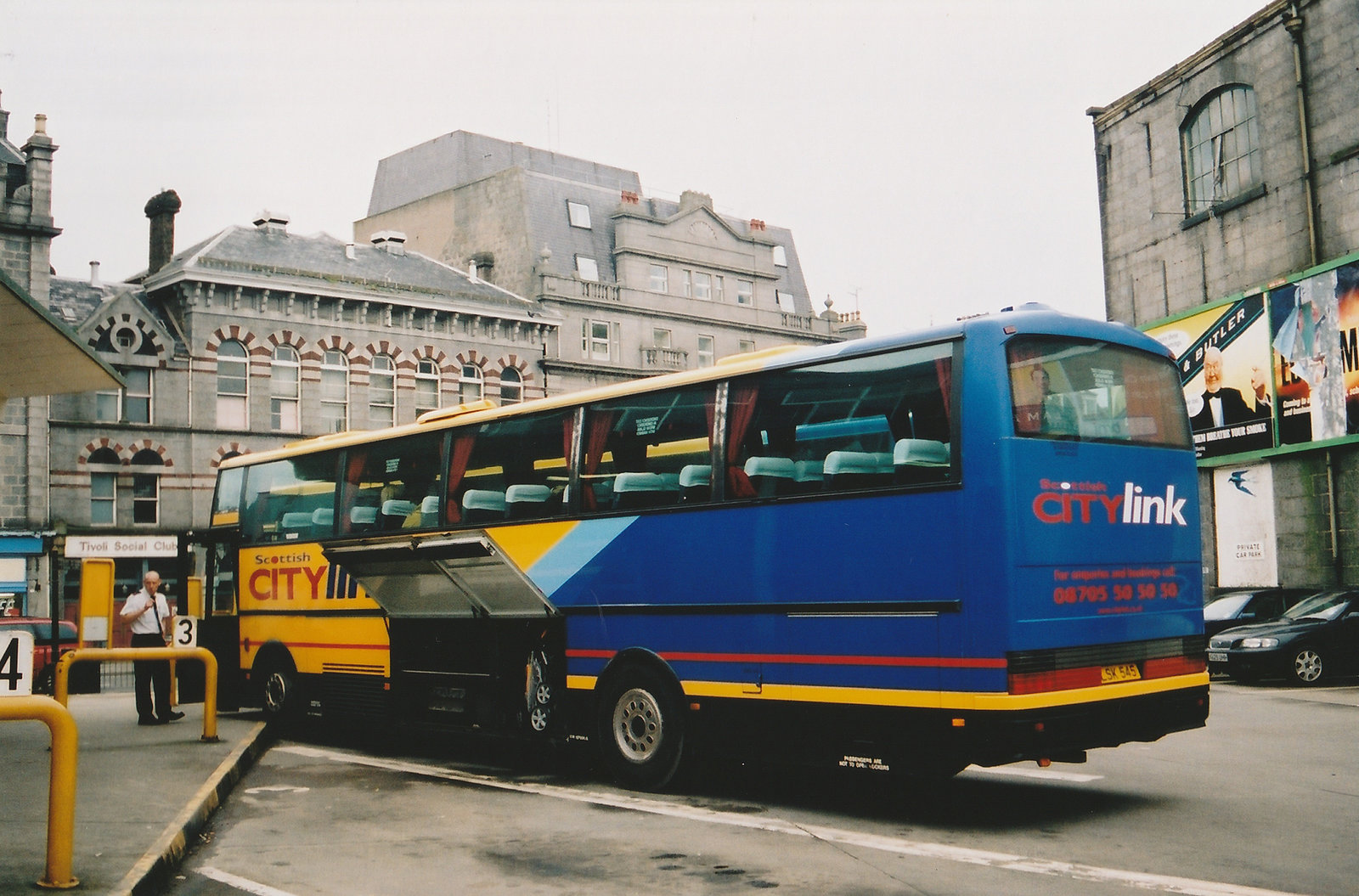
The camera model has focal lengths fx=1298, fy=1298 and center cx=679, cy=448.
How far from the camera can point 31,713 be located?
6.44 metres

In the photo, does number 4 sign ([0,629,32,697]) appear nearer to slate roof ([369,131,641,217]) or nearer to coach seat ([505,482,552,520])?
coach seat ([505,482,552,520])

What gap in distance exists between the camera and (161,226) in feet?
138

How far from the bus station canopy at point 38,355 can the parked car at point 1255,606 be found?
1867 centimetres

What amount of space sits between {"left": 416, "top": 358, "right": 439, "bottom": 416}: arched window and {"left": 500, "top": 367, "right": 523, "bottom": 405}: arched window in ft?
8.60

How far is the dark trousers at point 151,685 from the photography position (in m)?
15.7

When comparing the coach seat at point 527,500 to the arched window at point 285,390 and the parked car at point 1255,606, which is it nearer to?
the parked car at point 1255,606

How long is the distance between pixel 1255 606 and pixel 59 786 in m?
21.6

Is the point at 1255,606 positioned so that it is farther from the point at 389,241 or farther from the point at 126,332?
the point at 389,241

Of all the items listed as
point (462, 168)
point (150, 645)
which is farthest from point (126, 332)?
point (150, 645)

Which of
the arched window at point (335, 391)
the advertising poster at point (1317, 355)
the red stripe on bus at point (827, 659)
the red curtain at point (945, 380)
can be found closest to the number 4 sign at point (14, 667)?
the red stripe on bus at point (827, 659)

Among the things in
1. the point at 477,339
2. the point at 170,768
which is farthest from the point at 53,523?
the point at 170,768

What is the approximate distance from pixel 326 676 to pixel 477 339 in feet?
106

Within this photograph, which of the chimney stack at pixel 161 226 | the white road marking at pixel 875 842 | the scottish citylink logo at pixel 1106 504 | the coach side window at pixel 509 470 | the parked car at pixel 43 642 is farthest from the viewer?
the chimney stack at pixel 161 226

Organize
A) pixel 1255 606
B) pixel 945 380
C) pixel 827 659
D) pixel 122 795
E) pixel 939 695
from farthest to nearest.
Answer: pixel 1255 606
pixel 122 795
pixel 827 659
pixel 945 380
pixel 939 695
